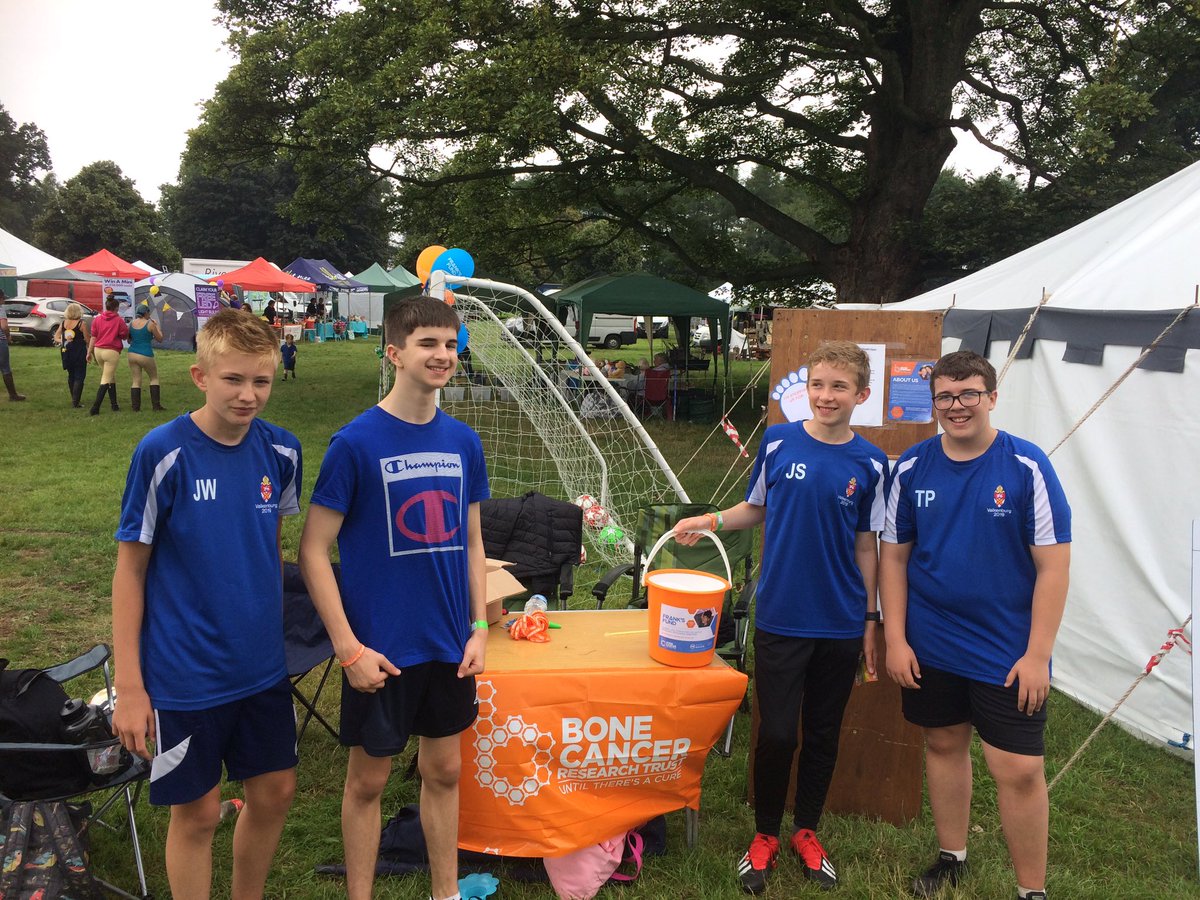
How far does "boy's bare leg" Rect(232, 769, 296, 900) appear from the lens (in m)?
2.13

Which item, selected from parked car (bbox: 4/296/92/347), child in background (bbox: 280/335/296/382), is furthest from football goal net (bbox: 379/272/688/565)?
parked car (bbox: 4/296/92/347)

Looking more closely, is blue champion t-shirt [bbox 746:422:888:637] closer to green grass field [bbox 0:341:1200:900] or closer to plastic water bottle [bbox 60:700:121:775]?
green grass field [bbox 0:341:1200:900]

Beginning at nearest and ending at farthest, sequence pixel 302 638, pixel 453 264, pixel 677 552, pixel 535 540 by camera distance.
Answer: pixel 302 638 → pixel 535 540 → pixel 677 552 → pixel 453 264

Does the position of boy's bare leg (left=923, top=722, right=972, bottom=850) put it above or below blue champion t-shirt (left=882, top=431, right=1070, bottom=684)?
below

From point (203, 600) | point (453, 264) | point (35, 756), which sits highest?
point (453, 264)

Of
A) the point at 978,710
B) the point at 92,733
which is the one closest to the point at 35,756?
the point at 92,733

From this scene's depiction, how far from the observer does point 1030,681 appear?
2.28m

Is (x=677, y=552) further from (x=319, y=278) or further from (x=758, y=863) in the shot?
(x=319, y=278)

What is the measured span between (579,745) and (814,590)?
0.96 metres

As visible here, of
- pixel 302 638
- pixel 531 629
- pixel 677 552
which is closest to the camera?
pixel 531 629

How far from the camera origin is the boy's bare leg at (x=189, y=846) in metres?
2.01

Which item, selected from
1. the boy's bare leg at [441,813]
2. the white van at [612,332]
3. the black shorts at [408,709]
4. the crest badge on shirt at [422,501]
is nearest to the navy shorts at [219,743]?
the black shorts at [408,709]

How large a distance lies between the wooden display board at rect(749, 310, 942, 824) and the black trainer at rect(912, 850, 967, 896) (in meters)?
0.42

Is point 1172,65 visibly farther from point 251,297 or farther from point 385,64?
point 251,297
